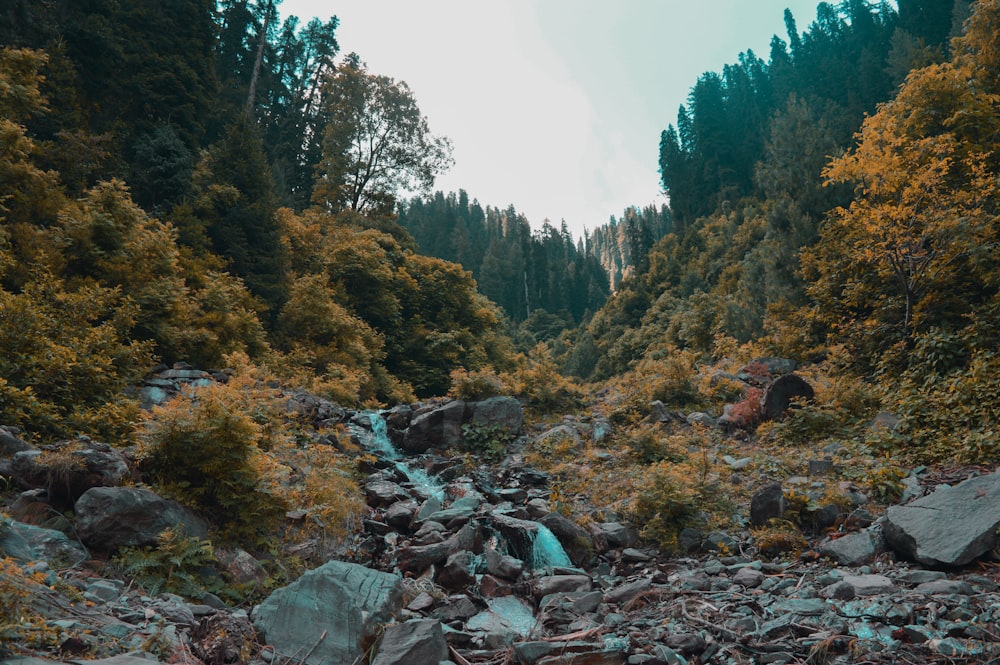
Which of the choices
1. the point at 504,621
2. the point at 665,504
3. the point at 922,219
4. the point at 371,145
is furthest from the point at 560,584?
the point at 371,145

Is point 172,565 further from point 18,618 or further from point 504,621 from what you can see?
point 504,621

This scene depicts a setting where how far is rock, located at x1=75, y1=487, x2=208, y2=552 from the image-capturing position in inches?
201

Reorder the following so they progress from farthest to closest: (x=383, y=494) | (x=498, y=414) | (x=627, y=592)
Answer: (x=498, y=414)
(x=383, y=494)
(x=627, y=592)

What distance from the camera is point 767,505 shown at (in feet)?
24.8

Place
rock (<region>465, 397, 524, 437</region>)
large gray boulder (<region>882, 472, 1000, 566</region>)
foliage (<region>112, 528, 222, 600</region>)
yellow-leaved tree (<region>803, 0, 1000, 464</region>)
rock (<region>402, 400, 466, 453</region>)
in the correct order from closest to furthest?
foliage (<region>112, 528, 222, 600</region>) < large gray boulder (<region>882, 472, 1000, 566</region>) < yellow-leaved tree (<region>803, 0, 1000, 464</region>) < rock (<region>402, 400, 466, 453</region>) < rock (<region>465, 397, 524, 437</region>)

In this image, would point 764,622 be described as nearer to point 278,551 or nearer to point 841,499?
point 841,499

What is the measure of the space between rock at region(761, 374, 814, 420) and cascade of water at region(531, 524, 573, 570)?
6657 millimetres

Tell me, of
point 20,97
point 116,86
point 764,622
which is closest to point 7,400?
point 764,622

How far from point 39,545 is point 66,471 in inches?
35.1

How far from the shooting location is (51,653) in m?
3.14

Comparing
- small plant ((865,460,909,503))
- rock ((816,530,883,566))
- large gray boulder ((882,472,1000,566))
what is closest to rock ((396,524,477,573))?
rock ((816,530,883,566))

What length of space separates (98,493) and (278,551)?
6.65 ft

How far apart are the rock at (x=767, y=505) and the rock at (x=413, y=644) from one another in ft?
16.7

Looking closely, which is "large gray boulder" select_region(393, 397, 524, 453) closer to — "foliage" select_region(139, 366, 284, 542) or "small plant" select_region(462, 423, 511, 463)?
"small plant" select_region(462, 423, 511, 463)
